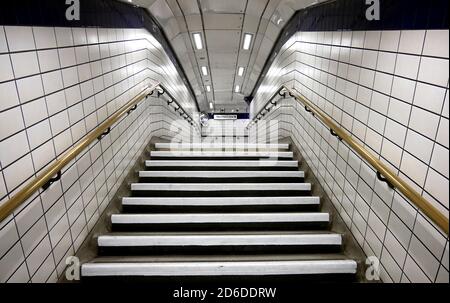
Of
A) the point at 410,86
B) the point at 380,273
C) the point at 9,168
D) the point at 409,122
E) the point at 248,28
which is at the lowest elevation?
the point at 380,273

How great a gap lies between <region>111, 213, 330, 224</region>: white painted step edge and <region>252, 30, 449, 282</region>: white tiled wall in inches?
18.8

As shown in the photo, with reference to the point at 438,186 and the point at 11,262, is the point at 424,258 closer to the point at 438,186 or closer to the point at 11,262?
the point at 438,186

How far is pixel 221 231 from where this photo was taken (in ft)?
8.66

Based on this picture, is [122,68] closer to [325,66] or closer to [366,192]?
[325,66]

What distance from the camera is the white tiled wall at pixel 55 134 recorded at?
62.6 inches

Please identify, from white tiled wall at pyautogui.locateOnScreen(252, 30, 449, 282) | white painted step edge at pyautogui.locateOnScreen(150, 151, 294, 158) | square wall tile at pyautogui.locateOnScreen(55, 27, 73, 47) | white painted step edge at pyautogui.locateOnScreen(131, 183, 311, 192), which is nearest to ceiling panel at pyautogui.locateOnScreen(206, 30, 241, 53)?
white painted step edge at pyautogui.locateOnScreen(150, 151, 294, 158)

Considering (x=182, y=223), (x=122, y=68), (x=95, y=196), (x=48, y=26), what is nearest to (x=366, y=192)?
(x=182, y=223)

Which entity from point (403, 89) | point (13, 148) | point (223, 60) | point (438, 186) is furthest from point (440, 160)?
point (223, 60)

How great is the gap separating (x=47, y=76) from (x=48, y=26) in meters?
0.35

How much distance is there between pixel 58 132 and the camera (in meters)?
2.07

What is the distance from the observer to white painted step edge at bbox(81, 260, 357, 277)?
2068mm

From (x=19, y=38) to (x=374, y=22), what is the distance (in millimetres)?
2507

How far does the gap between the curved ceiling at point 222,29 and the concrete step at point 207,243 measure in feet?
10.8

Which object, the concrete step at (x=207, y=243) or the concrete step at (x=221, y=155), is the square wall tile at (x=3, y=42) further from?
the concrete step at (x=221, y=155)
